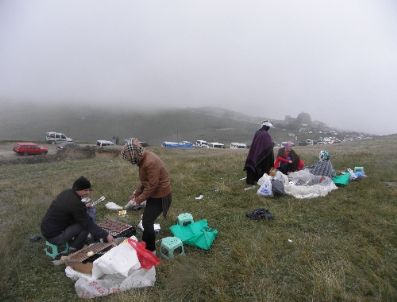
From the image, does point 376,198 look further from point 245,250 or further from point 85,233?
point 85,233

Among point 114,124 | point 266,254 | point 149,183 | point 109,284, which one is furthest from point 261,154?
point 114,124

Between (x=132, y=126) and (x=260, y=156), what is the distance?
101209mm

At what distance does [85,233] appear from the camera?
6.24m

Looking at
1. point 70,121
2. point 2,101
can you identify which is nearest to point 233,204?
point 70,121

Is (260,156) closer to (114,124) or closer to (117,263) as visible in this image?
(117,263)

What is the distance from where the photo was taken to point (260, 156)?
10.9 m

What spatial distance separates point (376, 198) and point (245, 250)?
474 centimetres

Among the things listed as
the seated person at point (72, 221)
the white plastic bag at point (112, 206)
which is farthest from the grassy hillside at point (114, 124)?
the seated person at point (72, 221)

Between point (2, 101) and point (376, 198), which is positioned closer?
point (376, 198)

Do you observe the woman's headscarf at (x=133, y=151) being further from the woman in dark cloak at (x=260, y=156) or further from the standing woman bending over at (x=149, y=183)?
the woman in dark cloak at (x=260, y=156)

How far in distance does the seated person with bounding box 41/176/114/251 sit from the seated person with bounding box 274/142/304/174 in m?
6.73

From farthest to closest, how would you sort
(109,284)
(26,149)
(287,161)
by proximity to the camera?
(26,149) < (287,161) < (109,284)

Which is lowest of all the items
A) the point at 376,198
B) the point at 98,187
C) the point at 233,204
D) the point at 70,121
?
the point at 70,121

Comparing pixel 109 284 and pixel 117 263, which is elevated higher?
pixel 117 263
